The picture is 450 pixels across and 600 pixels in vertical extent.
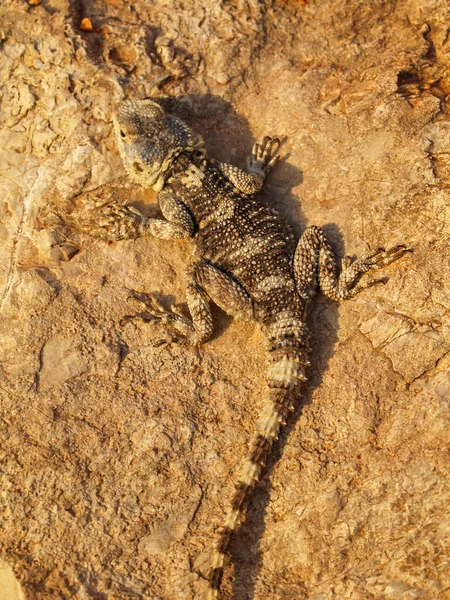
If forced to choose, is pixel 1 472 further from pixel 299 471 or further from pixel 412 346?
pixel 412 346

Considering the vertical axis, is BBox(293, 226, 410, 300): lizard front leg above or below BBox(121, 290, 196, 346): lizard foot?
above

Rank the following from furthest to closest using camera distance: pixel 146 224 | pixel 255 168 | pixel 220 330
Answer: pixel 255 168
pixel 146 224
pixel 220 330

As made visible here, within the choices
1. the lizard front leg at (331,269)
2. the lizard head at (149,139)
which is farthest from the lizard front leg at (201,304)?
the lizard head at (149,139)

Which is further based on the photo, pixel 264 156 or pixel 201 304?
pixel 264 156

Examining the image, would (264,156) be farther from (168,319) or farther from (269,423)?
(269,423)

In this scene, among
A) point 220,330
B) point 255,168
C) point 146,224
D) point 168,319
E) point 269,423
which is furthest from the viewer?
point 255,168

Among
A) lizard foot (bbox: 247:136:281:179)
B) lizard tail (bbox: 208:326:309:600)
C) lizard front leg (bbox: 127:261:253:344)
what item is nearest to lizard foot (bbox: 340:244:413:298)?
lizard tail (bbox: 208:326:309:600)

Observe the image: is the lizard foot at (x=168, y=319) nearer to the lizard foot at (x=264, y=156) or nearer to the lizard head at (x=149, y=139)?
the lizard head at (x=149, y=139)

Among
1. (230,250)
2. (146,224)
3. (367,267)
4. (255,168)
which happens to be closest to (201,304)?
(230,250)

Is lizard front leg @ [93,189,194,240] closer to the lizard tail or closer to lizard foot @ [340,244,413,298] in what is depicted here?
the lizard tail
